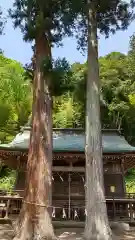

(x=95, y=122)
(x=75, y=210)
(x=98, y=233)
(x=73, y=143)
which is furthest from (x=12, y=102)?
(x=98, y=233)

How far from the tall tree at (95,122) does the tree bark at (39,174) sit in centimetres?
102

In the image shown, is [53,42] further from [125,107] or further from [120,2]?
[125,107]

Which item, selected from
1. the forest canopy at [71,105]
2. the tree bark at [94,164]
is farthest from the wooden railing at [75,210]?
the forest canopy at [71,105]

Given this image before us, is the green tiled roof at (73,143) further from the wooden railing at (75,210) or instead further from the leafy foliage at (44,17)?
the leafy foliage at (44,17)

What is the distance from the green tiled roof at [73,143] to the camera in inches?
474

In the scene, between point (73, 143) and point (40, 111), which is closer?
point (40, 111)

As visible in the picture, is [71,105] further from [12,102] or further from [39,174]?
[39,174]

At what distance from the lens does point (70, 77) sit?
337 inches

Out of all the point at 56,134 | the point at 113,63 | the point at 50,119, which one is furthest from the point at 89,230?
the point at 113,63

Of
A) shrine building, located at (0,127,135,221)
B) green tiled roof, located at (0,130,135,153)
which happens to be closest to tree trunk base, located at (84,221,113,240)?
shrine building, located at (0,127,135,221)

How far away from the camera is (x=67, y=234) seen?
9062 mm

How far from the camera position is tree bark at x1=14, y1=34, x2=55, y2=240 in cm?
661

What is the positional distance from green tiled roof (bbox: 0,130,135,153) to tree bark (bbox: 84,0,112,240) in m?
4.32

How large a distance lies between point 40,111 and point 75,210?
18.5 ft
